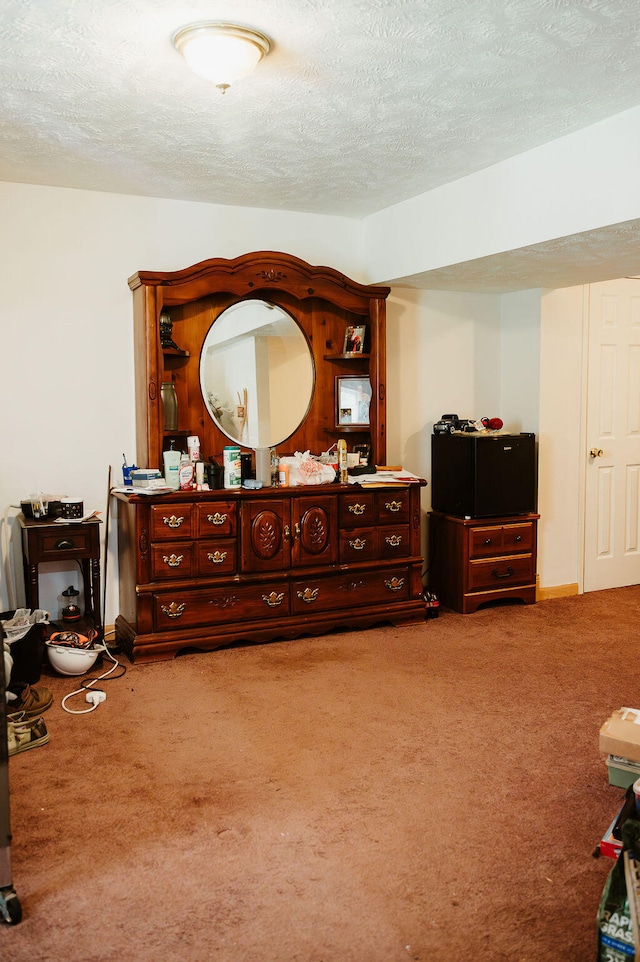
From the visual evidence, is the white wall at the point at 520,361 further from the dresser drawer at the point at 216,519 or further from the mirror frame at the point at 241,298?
the dresser drawer at the point at 216,519

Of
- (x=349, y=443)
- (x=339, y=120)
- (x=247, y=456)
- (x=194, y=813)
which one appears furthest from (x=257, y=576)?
(x=339, y=120)

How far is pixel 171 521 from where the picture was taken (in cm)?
411

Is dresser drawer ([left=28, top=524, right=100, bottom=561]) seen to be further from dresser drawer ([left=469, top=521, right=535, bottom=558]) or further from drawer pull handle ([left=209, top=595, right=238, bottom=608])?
dresser drawer ([left=469, top=521, right=535, bottom=558])

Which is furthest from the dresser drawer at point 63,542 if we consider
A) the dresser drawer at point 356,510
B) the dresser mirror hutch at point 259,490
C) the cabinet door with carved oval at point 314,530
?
the dresser drawer at point 356,510

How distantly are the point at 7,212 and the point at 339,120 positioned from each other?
1928 mm

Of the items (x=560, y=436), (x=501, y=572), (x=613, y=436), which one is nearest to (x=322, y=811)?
(x=501, y=572)

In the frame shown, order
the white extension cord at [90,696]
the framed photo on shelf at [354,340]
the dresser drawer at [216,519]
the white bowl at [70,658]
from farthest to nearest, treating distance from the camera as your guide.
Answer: the framed photo on shelf at [354,340], the dresser drawer at [216,519], the white bowl at [70,658], the white extension cord at [90,696]

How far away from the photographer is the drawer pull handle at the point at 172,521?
13.5 ft

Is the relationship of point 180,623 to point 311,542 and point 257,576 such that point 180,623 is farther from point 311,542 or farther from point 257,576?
point 311,542

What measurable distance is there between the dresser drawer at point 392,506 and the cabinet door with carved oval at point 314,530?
285 millimetres

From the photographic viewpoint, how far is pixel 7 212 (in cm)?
413

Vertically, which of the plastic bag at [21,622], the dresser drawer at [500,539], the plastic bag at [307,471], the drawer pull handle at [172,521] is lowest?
the plastic bag at [21,622]

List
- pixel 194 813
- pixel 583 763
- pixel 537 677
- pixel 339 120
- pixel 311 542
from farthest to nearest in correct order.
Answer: pixel 311 542
pixel 537 677
pixel 339 120
pixel 583 763
pixel 194 813

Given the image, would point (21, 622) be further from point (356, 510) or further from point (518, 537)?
point (518, 537)
